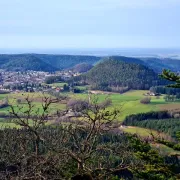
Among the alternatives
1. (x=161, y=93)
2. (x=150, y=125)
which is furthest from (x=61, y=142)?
(x=161, y=93)

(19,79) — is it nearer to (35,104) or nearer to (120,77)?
(120,77)

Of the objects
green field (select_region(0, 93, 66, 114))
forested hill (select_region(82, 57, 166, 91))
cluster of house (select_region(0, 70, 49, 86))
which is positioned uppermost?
green field (select_region(0, 93, 66, 114))

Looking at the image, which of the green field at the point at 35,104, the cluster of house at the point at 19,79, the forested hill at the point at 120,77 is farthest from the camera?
the cluster of house at the point at 19,79

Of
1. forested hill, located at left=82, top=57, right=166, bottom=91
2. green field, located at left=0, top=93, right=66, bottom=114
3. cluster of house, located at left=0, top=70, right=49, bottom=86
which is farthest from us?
cluster of house, located at left=0, top=70, right=49, bottom=86

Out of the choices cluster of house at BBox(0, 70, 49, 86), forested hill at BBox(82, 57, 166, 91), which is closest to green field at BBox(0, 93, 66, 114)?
forested hill at BBox(82, 57, 166, 91)

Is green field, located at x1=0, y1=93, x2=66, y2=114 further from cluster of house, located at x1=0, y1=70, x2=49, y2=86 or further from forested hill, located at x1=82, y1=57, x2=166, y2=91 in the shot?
cluster of house, located at x1=0, y1=70, x2=49, y2=86

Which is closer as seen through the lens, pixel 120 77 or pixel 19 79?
pixel 120 77

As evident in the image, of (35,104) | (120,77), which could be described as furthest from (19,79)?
(35,104)

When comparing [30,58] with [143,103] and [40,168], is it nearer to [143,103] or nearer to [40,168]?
[143,103]

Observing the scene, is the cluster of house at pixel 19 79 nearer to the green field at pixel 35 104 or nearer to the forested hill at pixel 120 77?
the forested hill at pixel 120 77

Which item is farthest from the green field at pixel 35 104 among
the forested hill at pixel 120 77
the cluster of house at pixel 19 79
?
the cluster of house at pixel 19 79
